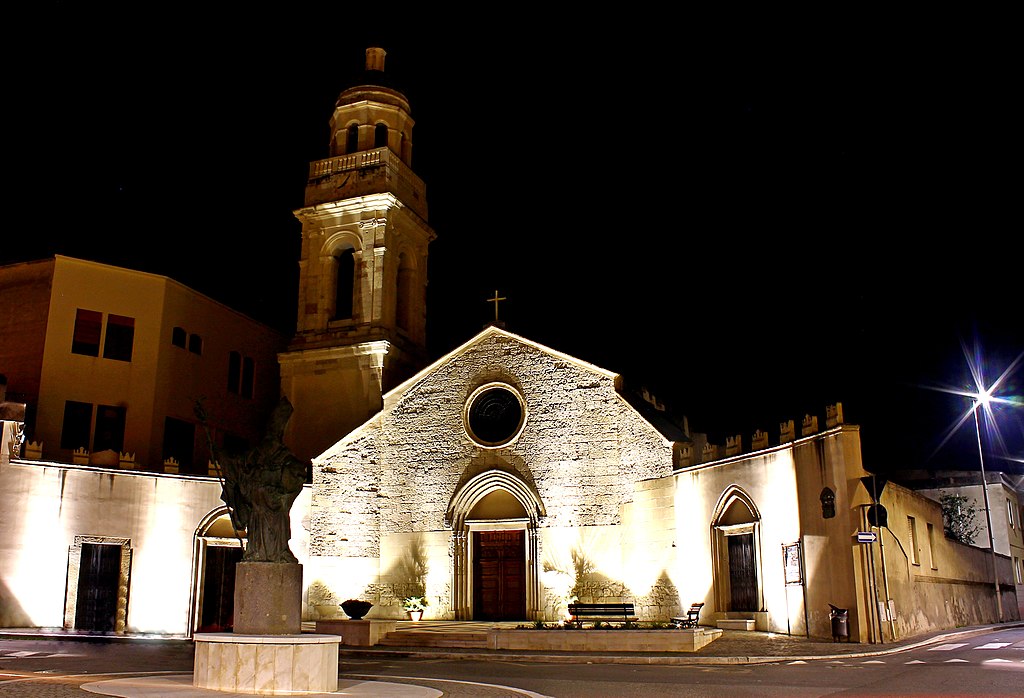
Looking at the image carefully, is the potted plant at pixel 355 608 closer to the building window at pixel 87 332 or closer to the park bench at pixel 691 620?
the park bench at pixel 691 620

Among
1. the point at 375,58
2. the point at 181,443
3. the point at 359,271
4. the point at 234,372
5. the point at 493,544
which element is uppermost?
the point at 375,58

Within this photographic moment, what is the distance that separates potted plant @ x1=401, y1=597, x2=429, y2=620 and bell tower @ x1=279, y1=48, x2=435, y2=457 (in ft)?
18.9

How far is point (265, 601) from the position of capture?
11.5m

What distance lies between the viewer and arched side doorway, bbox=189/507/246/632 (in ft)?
78.2

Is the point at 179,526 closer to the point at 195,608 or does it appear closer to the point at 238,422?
the point at 195,608

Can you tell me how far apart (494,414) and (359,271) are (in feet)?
24.6

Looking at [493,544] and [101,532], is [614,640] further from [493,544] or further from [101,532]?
[101,532]

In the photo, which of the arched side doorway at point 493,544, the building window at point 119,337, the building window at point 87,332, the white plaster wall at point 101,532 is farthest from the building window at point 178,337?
the arched side doorway at point 493,544

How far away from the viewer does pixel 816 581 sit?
19.3 m

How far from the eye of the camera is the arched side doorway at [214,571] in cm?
2384

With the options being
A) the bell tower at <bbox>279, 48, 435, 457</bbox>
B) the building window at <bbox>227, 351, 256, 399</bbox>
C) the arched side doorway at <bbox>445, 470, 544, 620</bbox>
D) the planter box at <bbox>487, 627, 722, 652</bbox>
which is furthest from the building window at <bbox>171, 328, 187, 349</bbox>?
the planter box at <bbox>487, 627, 722, 652</bbox>

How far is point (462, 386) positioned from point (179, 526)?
8205 millimetres

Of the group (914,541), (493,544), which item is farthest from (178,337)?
(914,541)

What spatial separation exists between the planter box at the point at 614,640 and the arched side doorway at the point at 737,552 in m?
2.57
